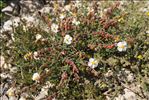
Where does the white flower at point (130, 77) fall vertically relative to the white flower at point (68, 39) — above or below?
below

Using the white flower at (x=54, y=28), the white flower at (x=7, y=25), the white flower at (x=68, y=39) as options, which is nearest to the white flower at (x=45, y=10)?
the white flower at (x=7, y=25)

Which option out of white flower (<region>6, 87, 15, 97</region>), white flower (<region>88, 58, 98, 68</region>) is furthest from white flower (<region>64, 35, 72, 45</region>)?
white flower (<region>6, 87, 15, 97</region>)

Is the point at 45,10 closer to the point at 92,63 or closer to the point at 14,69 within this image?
the point at 14,69

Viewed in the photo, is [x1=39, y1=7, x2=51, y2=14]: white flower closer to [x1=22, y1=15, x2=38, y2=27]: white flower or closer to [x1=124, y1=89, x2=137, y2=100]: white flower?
[x1=22, y1=15, x2=38, y2=27]: white flower

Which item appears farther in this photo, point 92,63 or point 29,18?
point 29,18

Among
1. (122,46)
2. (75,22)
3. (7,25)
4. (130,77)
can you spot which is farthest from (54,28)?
(130,77)

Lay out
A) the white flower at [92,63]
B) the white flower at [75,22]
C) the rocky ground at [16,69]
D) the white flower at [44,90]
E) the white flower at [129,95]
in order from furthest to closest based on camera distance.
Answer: the white flower at [75,22], the white flower at [44,90], the white flower at [92,63], the rocky ground at [16,69], the white flower at [129,95]

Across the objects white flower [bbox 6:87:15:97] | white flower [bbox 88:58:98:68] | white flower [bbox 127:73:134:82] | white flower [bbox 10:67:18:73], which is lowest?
white flower [bbox 127:73:134:82]

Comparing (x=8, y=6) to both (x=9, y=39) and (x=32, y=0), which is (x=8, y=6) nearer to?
(x=32, y=0)

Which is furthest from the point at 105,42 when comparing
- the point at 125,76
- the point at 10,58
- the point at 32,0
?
the point at 32,0

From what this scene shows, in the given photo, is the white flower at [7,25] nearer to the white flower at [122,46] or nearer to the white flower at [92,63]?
the white flower at [92,63]

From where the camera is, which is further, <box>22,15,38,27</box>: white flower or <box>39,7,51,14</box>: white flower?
<box>39,7,51,14</box>: white flower
